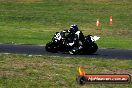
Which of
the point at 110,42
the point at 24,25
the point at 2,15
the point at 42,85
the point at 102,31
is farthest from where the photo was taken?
Result: the point at 2,15

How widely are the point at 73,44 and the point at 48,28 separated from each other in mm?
18462

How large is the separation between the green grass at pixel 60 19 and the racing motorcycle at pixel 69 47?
203 inches

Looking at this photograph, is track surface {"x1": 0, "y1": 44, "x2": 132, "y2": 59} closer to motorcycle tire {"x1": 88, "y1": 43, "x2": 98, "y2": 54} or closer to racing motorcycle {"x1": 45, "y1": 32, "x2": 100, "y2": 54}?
motorcycle tire {"x1": 88, "y1": 43, "x2": 98, "y2": 54}

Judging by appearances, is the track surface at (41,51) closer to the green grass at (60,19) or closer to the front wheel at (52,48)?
the front wheel at (52,48)

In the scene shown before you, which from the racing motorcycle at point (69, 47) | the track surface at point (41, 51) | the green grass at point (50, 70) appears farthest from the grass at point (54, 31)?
the racing motorcycle at point (69, 47)

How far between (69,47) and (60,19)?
85.7 ft

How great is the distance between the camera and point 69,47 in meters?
27.4

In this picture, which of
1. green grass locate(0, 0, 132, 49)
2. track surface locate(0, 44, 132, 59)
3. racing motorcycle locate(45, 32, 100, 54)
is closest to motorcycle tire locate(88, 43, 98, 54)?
racing motorcycle locate(45, 32, 100, 54)

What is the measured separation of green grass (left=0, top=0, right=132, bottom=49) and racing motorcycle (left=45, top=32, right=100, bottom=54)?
515cm

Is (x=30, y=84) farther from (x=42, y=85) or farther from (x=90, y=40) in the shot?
(x=90, y=40)

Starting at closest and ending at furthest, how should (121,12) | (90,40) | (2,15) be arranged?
(90,40) < (2,15) < (121,12)

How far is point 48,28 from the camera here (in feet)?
150

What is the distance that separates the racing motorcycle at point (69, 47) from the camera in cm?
2695

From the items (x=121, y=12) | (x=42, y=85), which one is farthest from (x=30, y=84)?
(x=121, y=12)
